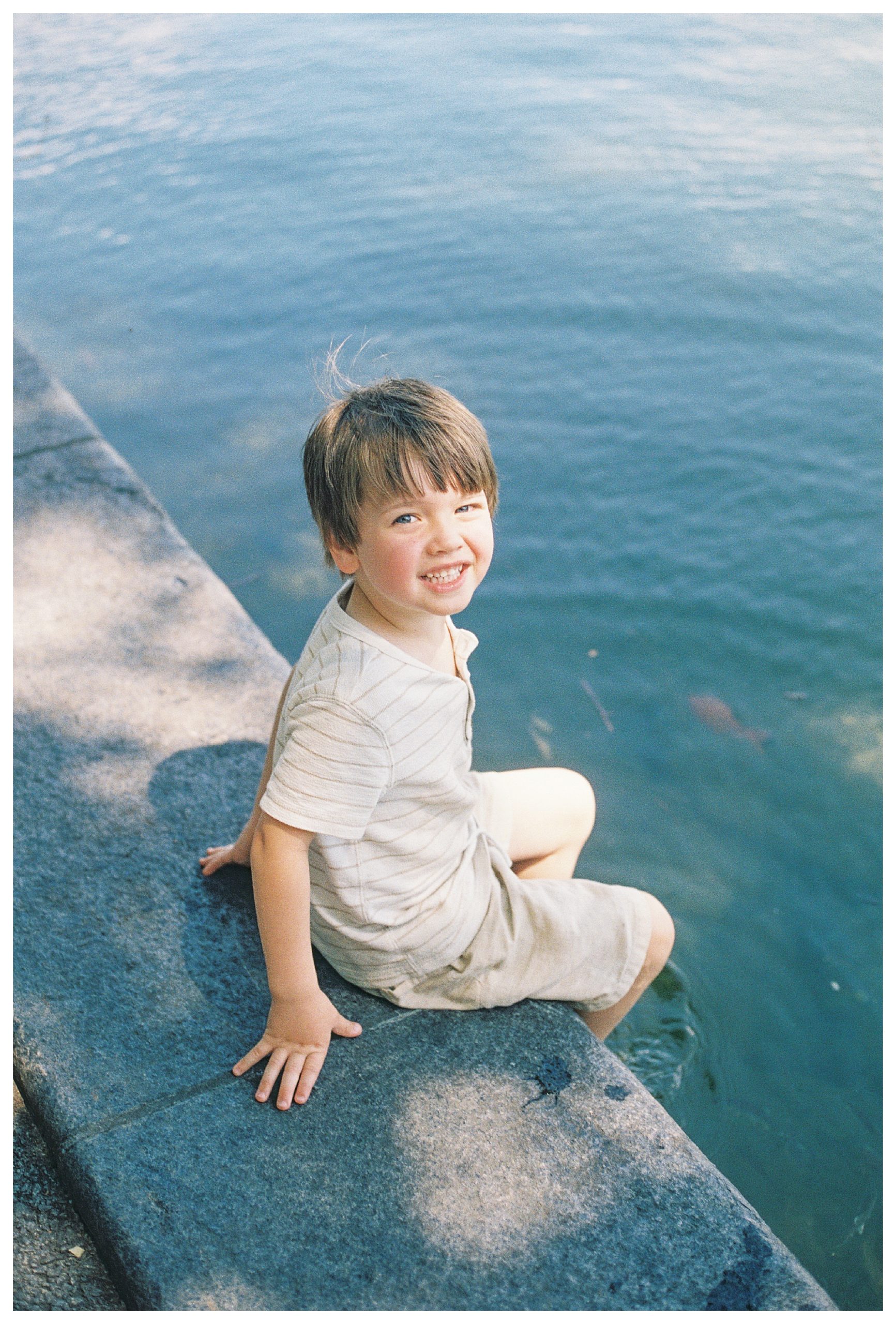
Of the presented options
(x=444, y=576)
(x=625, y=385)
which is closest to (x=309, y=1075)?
(x=444, y=576)

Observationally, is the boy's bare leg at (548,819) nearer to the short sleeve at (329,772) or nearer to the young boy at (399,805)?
the young boy at (399,805)

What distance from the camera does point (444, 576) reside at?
1.96 m

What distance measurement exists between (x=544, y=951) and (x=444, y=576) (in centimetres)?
82

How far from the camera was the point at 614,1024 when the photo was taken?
2424 millimetres

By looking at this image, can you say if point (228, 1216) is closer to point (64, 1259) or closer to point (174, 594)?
point (64, 1259)

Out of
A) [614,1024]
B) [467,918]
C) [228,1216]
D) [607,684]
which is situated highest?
Answer: [467,918]

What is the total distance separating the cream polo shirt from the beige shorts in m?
0.04

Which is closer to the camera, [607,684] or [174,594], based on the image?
[174,594]

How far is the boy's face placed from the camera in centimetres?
195

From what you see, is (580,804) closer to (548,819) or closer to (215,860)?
(548,819)

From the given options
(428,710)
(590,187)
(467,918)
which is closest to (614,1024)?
(467,918)

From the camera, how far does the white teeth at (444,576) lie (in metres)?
1.96

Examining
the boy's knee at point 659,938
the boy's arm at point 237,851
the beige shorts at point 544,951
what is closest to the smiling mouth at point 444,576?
the boy's arm at point 237,851
